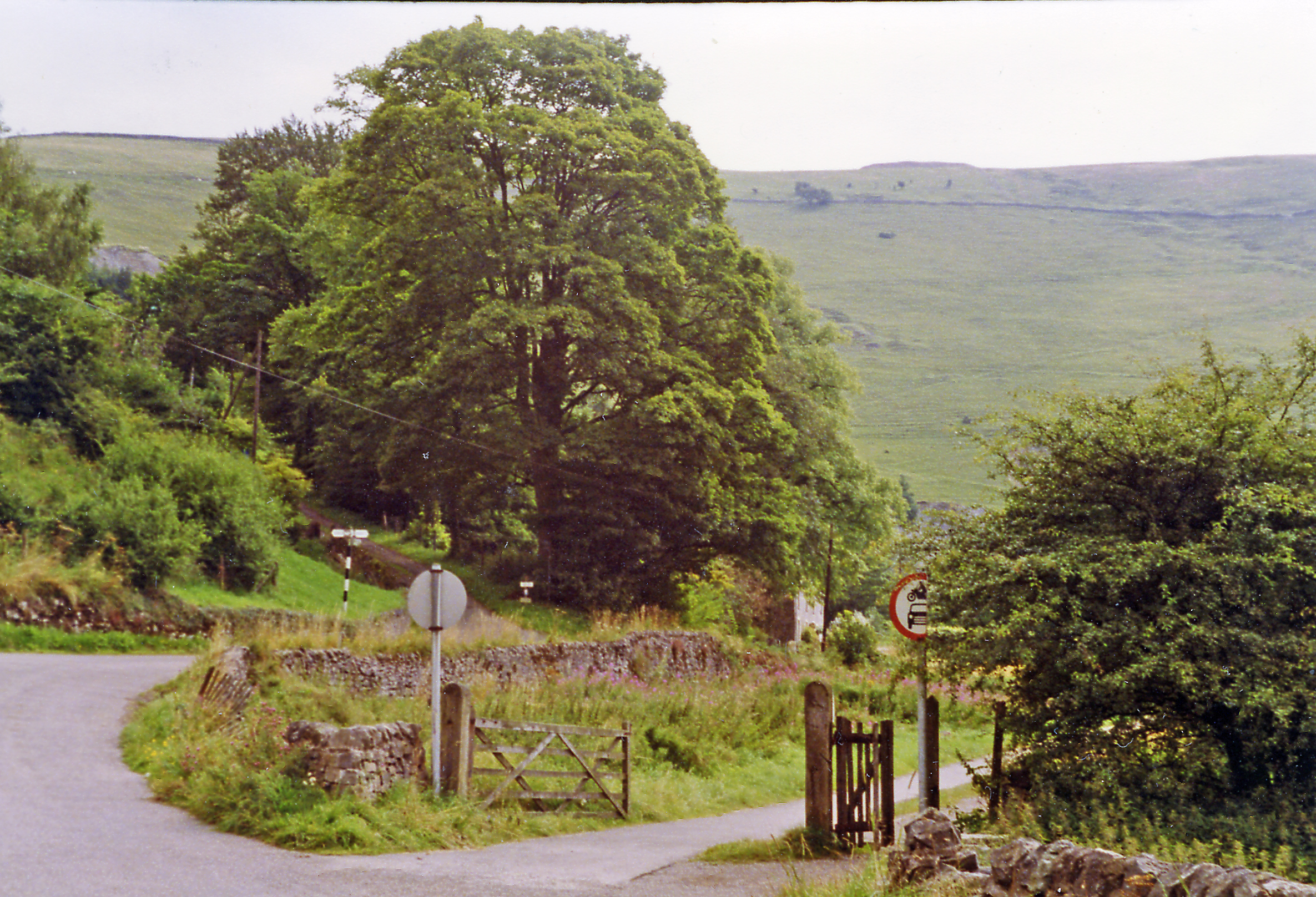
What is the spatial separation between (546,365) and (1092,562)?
2543cm

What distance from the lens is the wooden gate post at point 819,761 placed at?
11.6m

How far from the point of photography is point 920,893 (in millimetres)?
7387

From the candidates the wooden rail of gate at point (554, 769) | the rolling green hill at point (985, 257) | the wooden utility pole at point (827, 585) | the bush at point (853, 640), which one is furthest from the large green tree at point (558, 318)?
the rolling green hill at point (985, 257)

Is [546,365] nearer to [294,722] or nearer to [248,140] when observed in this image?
[294,722]

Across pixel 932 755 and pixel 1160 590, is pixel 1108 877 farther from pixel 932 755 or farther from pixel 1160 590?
pixel 932 755

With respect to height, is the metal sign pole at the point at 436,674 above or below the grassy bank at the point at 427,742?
above

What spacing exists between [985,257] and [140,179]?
335 ft

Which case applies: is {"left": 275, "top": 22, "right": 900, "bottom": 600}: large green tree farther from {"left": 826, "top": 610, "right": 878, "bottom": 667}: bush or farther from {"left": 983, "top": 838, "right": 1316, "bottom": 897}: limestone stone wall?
{"left": 983, "top": 838, "right": 1316, "bottom": 897}: limestone stone wall

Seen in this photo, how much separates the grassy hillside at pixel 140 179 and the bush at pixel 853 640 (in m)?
87.9

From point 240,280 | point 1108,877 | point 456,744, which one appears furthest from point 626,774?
point 240,280

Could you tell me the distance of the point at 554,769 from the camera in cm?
1497

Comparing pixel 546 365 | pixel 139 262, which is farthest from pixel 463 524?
pixel 139 262

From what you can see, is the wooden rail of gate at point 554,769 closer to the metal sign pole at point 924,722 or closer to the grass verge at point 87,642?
the metal sign pole at point 924,722

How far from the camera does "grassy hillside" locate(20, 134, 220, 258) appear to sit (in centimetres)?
11400
